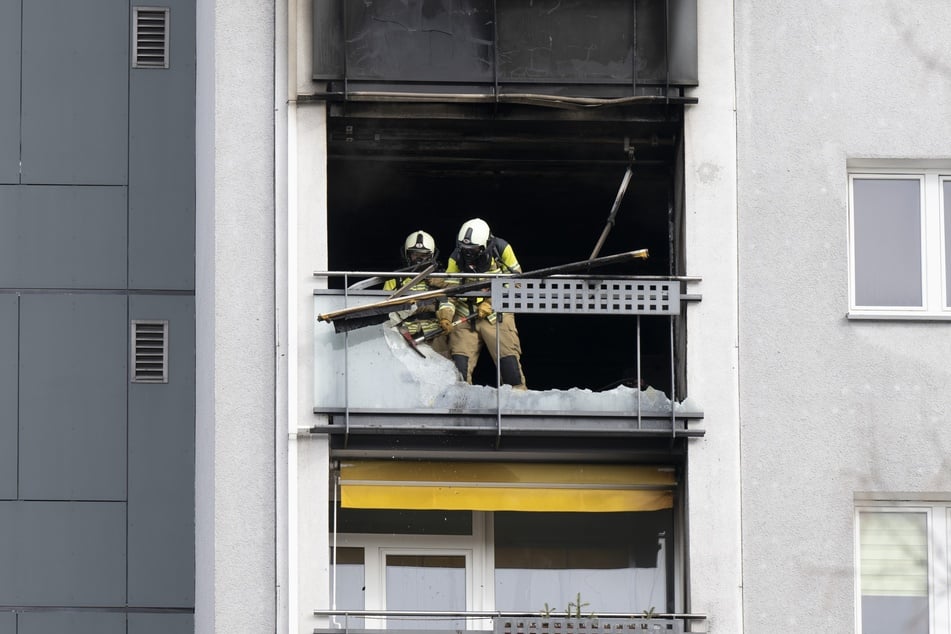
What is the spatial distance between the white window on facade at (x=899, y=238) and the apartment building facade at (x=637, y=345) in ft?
0.09

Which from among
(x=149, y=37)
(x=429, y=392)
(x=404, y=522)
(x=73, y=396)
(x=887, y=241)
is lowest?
(x=404, y=522)

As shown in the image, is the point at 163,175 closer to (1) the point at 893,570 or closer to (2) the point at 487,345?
(2) the point at 487,345

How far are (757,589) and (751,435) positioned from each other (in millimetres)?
1257

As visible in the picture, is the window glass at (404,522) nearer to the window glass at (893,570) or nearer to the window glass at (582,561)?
the window glass at (582,561)

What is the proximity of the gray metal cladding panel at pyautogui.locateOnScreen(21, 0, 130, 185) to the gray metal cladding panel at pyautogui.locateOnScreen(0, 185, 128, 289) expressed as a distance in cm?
19

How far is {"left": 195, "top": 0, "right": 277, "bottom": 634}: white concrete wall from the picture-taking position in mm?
13914

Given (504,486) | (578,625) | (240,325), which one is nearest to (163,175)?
(240,325)

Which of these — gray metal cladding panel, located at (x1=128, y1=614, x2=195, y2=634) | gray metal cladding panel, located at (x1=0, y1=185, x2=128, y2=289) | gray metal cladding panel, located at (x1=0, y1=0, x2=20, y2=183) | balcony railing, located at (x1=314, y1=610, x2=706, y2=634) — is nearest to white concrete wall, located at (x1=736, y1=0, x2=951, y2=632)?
balcony railing, located at (x1=314, y1=610, x2=706, y2=634)

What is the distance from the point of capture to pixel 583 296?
14.4 meters

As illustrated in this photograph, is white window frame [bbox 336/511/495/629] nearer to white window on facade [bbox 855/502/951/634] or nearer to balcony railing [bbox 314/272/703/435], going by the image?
balcony railing [bbox 314/272/703/435]

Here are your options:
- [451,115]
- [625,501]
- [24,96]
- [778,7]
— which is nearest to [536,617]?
[625,501]

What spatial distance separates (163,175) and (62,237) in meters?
1.24

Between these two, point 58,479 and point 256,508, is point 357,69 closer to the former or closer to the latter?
point 256,508

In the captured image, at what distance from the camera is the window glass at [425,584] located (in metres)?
15.1
